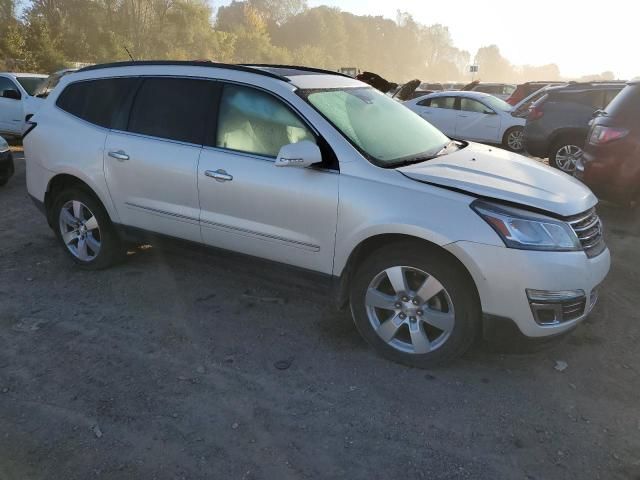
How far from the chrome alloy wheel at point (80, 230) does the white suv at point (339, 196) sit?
0.02 meters

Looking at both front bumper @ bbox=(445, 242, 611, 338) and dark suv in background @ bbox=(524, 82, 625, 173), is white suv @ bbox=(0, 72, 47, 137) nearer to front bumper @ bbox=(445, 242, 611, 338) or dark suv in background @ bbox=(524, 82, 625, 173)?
dark suv in background @ bbox=(524, 82, 625, 173)

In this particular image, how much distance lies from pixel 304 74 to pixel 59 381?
262 cm

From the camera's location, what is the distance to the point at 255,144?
361 cm

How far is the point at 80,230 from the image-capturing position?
4633mm

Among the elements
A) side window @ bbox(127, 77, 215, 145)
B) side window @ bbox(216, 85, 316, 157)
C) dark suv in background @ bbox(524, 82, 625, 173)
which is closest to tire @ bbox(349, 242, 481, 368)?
side window @ bbox(216, 85, 316, 157)

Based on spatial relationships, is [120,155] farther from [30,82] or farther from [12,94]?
[30,82]

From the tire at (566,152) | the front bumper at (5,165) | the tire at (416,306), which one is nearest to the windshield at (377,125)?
the tire at (416,306)

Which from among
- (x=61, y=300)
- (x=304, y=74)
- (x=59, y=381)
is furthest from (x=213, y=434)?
(x=304, y=74)

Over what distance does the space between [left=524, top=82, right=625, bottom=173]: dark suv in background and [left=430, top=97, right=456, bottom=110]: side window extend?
418 cm

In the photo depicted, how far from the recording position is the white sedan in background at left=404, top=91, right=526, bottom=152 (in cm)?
1281

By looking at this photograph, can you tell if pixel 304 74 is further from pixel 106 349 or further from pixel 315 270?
pixel 106 349

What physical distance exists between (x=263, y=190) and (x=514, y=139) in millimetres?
10814

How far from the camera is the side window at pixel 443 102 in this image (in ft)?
43.9

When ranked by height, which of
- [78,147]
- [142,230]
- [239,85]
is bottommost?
[142,230]
